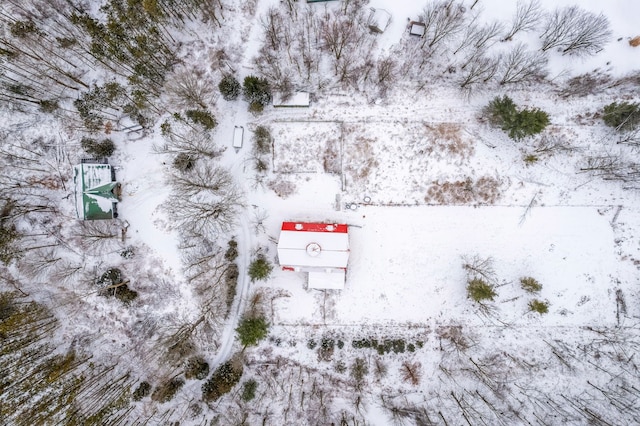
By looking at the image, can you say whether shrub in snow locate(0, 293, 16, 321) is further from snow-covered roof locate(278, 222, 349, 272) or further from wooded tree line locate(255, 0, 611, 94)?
wooded tree line locate(255, 0, 611, 94)

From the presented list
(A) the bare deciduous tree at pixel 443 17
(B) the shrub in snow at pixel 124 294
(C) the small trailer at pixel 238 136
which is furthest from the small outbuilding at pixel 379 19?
(B) the shrub in snow at pixel 124 294

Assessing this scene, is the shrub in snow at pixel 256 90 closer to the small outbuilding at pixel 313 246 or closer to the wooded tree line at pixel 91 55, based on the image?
the wooded tree line at pixel 91 55

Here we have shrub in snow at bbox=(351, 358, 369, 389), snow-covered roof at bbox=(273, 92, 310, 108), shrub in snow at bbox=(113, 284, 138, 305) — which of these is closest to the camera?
snow-covered roof at bbox=(273, 92, 310, 108)

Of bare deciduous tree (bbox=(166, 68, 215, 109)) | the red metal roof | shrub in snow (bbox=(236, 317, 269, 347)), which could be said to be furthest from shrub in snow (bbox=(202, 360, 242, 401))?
bare deciduous tree (bbox=(166, 68, 215, 109))

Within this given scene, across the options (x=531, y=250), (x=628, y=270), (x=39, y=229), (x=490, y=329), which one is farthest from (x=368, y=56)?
(x=39, y=229)

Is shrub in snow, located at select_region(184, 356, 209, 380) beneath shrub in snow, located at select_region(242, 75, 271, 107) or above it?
beneath
